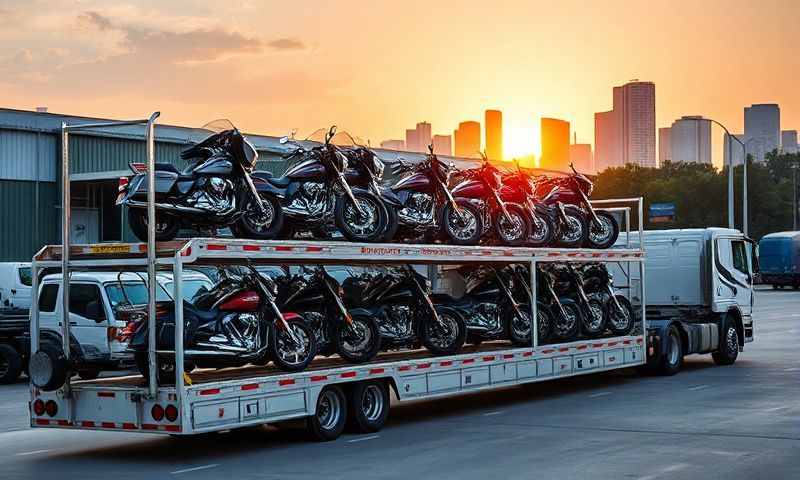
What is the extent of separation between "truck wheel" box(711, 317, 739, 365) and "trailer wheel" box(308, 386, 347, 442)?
10827 millimetres

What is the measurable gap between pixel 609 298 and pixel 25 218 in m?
20.4

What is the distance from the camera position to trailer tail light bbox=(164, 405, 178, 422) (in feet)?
39.3

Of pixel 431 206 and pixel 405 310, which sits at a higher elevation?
pixel 431 206

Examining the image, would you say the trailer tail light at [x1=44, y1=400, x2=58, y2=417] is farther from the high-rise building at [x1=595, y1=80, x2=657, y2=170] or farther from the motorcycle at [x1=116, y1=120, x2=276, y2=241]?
the high-rise building at [x1=595, y1=80, x2=657, y2=170]

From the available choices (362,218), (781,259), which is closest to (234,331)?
(362,218)

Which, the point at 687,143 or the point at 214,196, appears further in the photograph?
the point at 687,143

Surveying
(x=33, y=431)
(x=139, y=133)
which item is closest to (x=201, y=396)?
(x=33, y=431)

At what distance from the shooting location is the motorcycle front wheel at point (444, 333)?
16.1 metres

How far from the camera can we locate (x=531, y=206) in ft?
61.2

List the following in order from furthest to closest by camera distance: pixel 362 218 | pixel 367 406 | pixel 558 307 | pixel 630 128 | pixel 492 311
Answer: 1. pixel 630 128
2. pixel 558 307
3. pixel 492 311
4. pixel 362 218
5. pixel 367 406

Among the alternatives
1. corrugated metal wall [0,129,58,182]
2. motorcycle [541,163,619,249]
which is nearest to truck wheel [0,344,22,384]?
motorcycle [541,163,619,249]

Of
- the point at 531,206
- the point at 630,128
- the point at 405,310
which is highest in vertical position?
the point at 630,128

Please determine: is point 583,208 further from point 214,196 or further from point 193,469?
point 193,469

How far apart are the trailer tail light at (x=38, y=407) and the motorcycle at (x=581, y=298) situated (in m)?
9.10
